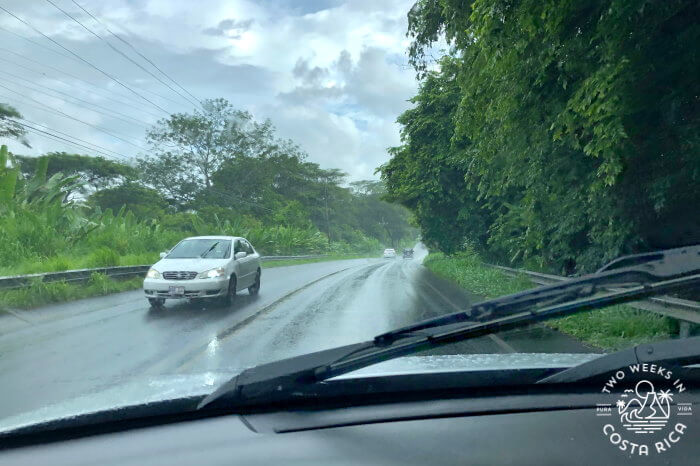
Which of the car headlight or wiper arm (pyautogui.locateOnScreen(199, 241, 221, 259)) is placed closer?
the car headlight

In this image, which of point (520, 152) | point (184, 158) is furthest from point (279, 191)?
point (520, 152)

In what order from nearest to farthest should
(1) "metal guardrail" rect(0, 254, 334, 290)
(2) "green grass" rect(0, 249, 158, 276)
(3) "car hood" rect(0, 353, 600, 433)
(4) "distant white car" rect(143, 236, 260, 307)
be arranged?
(3) "car hood" rect(0, 353, 600, 433) < (4) "distant white car" rect(143, 236, 260, 307) < (1) "metal guardrail" rect(0, 254, 334, 290) < (2) "green grass" rect(0, 249, 158, 276)

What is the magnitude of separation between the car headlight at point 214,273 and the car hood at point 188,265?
0.08m

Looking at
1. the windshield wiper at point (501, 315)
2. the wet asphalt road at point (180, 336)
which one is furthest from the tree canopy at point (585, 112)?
the windshield wiper at point (501, 315)

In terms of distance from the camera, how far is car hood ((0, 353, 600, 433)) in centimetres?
250

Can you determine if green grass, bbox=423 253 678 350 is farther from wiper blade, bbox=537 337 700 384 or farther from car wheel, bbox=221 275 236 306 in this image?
car wheel, bbox=221 275 236 306

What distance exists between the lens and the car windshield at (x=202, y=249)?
567 inches

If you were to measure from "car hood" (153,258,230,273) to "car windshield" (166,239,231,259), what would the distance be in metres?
0.44

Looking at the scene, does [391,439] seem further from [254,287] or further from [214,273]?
[254,287]

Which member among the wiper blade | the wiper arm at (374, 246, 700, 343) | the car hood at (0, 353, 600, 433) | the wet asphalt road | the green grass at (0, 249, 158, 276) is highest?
the wiper arm at (374, 246, 700, 343)

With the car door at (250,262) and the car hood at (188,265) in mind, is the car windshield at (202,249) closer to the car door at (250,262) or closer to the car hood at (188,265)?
the car hood at (188,265)

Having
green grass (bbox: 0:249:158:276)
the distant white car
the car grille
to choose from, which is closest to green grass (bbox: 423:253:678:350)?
the distant white car

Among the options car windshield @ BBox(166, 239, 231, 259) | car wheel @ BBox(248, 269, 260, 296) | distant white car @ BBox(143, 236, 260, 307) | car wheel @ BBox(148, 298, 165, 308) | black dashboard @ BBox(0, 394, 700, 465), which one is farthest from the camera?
car wheel @ BBox(248, 269, 260, 296)

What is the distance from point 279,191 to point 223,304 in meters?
56.1
